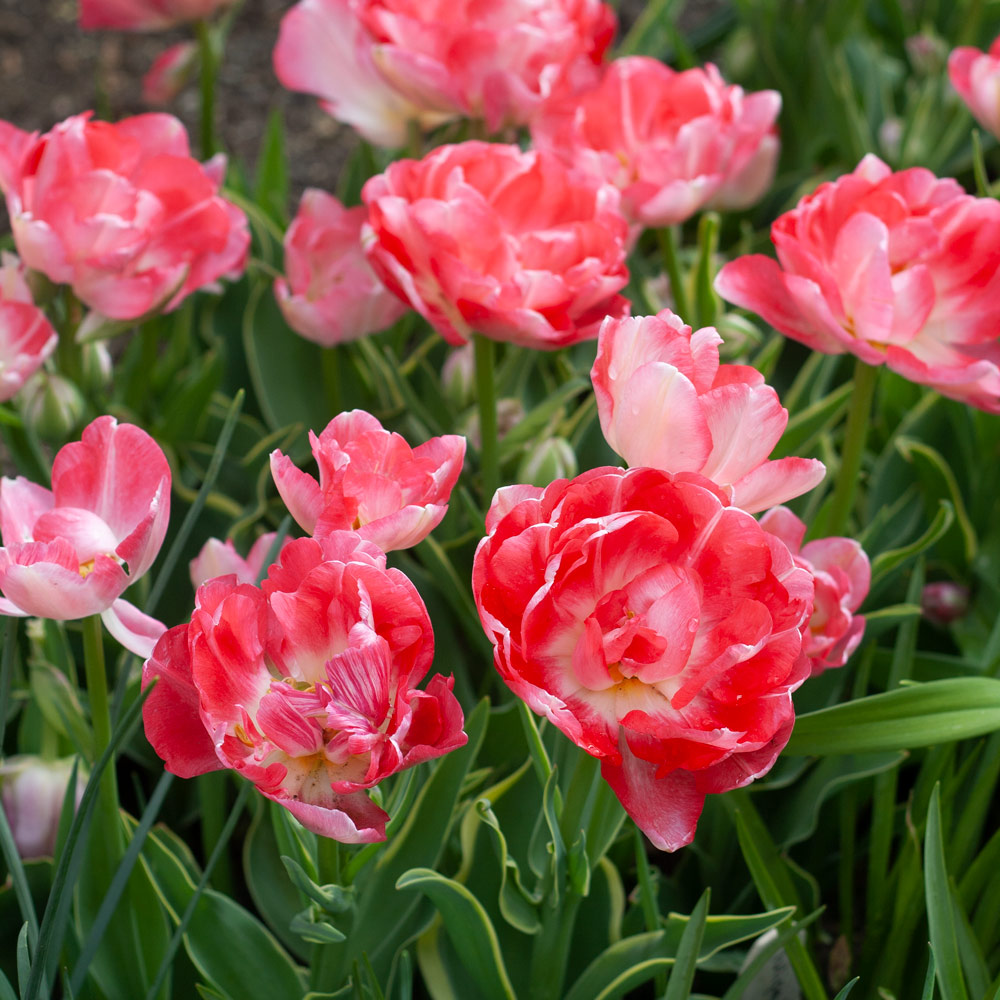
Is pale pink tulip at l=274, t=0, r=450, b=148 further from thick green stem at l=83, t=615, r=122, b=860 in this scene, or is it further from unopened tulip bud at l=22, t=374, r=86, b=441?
thick green stem at l=83, t=615, r=122, b=860

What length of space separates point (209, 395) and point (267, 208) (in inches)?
13.6

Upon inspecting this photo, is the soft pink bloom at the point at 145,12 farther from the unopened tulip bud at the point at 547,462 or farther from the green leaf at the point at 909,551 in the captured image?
the green leaf at the point at 909,551

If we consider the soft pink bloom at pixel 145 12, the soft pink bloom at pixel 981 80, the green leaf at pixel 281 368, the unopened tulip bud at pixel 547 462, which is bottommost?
the green leaf at pixel 281 368

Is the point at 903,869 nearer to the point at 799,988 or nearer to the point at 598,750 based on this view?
the point at 799,988

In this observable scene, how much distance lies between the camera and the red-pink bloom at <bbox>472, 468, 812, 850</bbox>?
413 mm

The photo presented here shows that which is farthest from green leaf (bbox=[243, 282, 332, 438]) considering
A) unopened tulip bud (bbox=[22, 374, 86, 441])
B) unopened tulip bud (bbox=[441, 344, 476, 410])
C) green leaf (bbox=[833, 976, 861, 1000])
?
green leaf (bbox=[833, 976, 861, 1000])

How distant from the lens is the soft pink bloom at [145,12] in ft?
3.64

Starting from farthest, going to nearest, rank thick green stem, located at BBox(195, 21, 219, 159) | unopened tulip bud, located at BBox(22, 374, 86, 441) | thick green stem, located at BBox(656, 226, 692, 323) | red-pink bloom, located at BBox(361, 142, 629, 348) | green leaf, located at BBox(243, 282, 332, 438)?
thick green stem, located at BBox(195, 21, 219, 159) → green leaf, located at BBox(243, 282, 332, 438) → thick green stem, located at BBox(656, 226, 692, 323) → unopened tulip bud, located at BBox(22, 374, 86, 441) → red-pink bloom, located at BBox(361, 142, 629, 348)

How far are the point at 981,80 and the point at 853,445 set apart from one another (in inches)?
14.0

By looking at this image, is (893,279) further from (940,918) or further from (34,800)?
(34,800)

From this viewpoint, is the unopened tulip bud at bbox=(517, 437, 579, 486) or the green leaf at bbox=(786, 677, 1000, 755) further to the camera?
the unopened tulip bud at bbox=(517, 437, 579, 486)

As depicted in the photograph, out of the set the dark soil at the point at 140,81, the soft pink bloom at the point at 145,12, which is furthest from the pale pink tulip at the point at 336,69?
the dark soil at the point at 140,81

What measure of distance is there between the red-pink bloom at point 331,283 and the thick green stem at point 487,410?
134 mm

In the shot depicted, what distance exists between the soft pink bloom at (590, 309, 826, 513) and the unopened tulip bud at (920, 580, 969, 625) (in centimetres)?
52
